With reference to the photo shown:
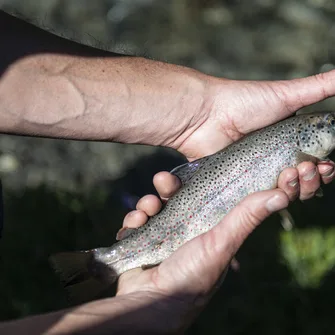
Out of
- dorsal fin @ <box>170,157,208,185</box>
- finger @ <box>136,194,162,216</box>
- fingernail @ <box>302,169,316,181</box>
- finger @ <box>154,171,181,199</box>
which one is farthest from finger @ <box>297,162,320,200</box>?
finger @ <box>136,194,162,216</box>

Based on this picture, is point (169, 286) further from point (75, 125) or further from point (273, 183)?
point (75, 125)

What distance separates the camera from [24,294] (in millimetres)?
3969

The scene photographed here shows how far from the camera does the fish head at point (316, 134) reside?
10.8ft

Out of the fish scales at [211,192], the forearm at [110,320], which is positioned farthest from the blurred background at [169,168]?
the forearm at [110,320]

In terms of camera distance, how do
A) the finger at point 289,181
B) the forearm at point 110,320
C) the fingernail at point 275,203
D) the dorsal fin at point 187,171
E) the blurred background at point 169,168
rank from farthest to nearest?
the blurred background at point 169,168 → the dorsal fin at point 187,171 → the finger at point 289,181 → the fingernail at point 275,203 → the forearm at point 110,320

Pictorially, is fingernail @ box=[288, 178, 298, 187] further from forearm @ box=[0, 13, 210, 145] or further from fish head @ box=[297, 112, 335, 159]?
forearm @ box=[0, 13, 210, 145]

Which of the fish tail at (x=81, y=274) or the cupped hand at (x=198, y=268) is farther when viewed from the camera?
Result: the fish tail at (x=81, y=274)

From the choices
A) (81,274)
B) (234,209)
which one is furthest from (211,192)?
(81,274)

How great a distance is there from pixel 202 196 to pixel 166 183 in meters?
0.24

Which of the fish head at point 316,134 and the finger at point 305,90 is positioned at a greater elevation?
the finger at point 305,90

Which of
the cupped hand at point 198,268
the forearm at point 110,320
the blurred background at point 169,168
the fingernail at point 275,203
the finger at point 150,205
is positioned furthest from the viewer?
the blurred background at point 169,168

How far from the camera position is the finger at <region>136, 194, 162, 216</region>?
10.3 feet

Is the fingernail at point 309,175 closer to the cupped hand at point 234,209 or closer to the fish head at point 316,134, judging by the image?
the cupped hand at point 234,209

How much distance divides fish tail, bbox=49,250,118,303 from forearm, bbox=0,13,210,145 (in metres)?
0.70
